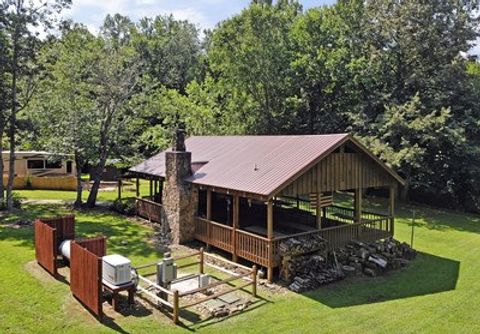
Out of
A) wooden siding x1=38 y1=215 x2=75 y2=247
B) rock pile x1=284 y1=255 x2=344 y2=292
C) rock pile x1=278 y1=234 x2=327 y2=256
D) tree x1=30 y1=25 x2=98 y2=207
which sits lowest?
rock pile x1=284 y1=255 x2=344 y2=292

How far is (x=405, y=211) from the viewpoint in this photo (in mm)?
26656

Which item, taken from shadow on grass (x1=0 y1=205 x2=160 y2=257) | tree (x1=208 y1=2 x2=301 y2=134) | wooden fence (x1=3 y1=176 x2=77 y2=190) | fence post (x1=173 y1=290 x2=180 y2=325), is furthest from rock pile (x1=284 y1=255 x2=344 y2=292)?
wooden fence (x1=3 y1=176 x2=77 y2=190)

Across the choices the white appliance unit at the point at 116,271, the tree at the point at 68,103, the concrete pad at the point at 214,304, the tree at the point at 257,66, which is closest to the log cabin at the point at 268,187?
the concrete pad at the point at 214,304

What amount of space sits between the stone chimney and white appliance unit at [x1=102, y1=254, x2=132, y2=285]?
619 cm

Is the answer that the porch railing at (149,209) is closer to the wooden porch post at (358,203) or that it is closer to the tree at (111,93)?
the tree at (111,93)

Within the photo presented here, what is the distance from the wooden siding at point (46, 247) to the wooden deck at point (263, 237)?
5.57 meters

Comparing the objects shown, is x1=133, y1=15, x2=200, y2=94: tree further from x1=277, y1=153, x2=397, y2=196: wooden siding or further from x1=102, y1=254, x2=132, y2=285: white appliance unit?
x1=102, y1=254, x2=132, y2=285: white appliance unit

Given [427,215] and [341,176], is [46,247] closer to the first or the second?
[341,176]

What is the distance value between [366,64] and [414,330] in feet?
76.5

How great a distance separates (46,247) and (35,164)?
2319cm

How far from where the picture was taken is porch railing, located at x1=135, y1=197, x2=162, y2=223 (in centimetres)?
2061

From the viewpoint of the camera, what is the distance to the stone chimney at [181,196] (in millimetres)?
17344

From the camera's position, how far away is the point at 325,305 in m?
11.7

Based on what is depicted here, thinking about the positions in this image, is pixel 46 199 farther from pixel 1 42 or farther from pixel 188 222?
pixel 188 222
